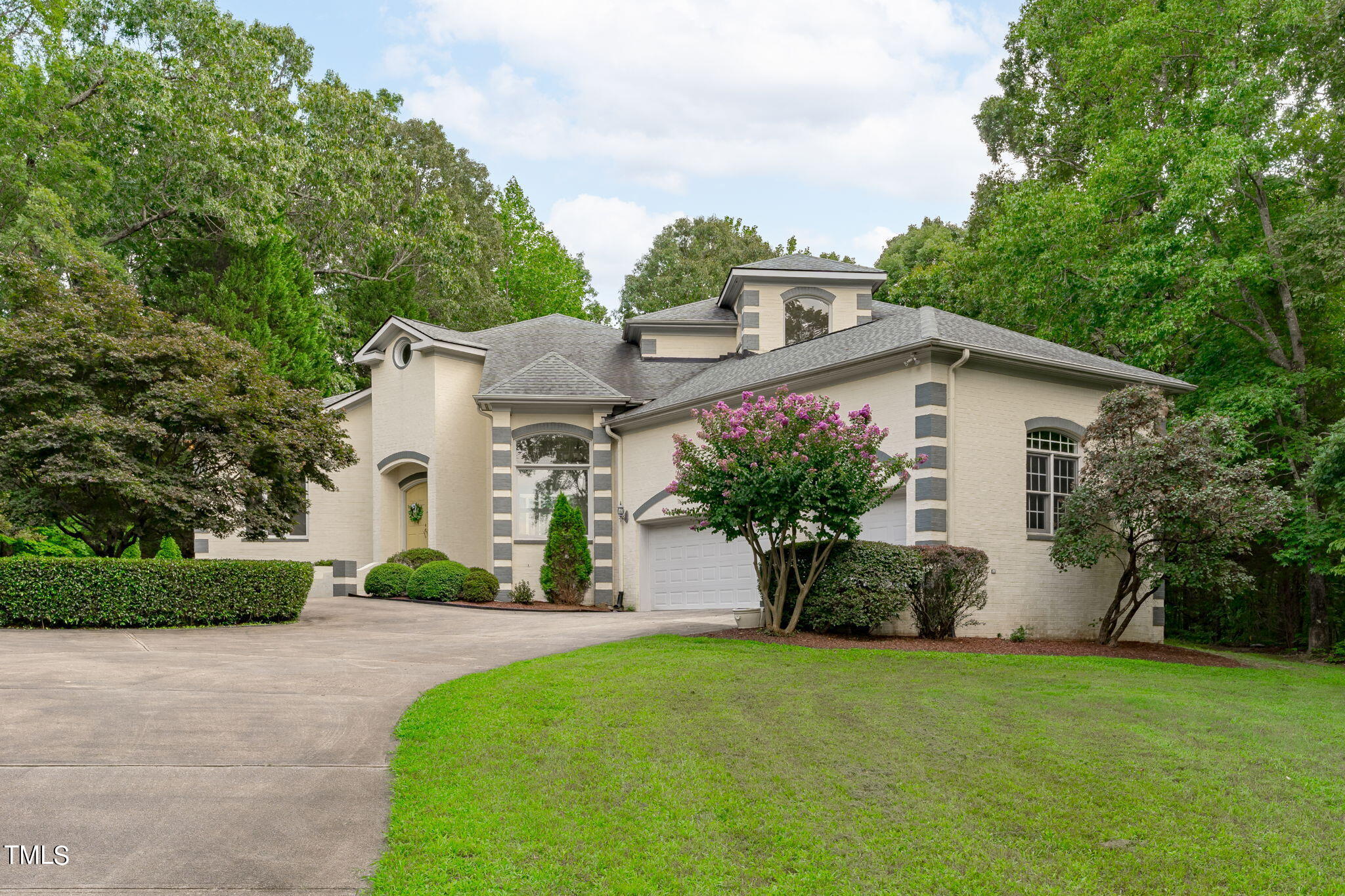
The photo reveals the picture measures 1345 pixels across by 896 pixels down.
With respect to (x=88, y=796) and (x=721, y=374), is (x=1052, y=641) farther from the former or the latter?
(x=88, y=796)

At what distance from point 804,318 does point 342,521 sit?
13.2 m

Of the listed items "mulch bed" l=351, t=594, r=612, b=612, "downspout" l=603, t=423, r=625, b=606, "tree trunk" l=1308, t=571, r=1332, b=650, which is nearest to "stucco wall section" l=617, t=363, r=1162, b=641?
"tree trunk" l=1308, t=571, r=1332, b=650

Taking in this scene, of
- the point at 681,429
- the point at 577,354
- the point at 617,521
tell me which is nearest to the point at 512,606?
the point at 617,521

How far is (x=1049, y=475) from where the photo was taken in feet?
53.1

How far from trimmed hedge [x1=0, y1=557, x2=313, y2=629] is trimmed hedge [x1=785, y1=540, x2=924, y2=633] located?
8.37 metres

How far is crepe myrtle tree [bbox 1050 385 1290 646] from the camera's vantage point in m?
13.6

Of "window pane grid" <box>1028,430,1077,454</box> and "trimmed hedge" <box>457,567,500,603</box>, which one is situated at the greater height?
"window pane grid" <box>1028,430,1077,454</box>

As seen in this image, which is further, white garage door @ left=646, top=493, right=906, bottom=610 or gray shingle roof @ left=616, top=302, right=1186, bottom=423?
white garage door @ left=646, top=493, right=906, bottom=610

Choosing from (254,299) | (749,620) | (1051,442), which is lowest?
(749,620)

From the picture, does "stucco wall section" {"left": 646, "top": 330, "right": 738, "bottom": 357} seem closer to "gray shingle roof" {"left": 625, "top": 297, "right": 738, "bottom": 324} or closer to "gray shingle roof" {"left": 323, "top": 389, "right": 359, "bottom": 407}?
"gray shingle roof" {"left": 625, "top": 297, "right": 738, "bottom": 324}

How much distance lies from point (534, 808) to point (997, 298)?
2088cm

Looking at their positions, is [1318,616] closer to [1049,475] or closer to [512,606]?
[1049,475]

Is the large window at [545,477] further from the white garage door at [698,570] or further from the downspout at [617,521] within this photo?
the white garage door at [698,570]

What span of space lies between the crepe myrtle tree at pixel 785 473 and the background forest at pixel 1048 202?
20.8ft
